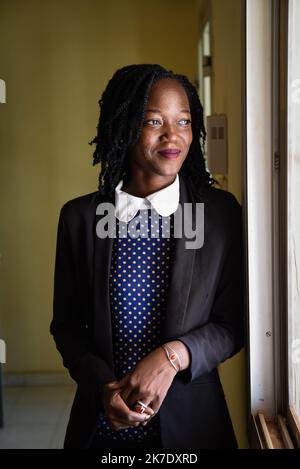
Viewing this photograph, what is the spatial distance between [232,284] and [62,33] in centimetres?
259

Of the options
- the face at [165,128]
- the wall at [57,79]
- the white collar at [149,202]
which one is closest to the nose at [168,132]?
the face at [165,128]

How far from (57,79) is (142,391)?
8.67 feet

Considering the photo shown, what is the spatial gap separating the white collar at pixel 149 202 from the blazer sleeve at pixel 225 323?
14 cm

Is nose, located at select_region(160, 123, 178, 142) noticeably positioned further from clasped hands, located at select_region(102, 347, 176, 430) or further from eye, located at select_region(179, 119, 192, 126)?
clasped hands, located at select_region(102, 347, 176, 430)

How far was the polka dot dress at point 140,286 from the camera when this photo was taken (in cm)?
113

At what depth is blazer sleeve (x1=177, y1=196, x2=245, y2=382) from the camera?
1102 millimetres

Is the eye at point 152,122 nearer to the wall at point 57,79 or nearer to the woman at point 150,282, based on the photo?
the woman at point 150,282

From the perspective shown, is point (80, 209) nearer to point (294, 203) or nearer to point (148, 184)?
point (148, 184)

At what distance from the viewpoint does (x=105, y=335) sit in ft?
3.75

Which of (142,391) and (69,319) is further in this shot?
(69,319)

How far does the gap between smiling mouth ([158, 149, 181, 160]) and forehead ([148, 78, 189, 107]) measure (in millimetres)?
94

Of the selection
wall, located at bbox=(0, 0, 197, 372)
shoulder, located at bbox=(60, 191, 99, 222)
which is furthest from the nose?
wall, located at bbox=(0, 0, 197, 372)

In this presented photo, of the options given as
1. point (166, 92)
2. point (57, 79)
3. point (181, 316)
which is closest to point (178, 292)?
point (181, 316)

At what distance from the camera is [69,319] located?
1.25 meters
